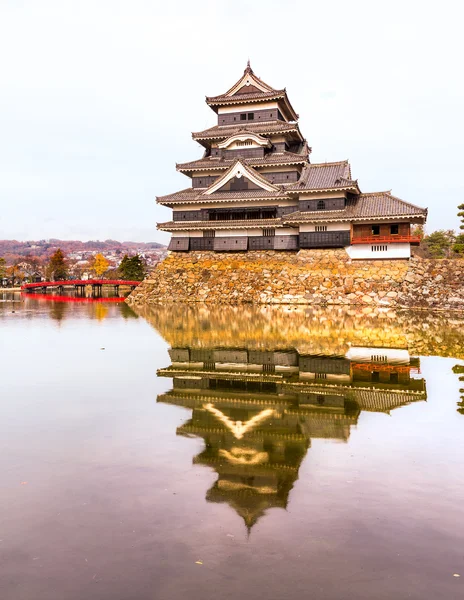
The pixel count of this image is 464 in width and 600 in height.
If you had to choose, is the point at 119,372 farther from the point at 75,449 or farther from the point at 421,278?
the point at 421,278

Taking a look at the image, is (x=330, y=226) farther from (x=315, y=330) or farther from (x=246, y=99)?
(x=315, y=330)

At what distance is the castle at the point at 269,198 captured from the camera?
3812 cm

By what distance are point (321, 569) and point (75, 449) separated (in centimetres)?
420

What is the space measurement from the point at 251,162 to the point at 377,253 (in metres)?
14.6

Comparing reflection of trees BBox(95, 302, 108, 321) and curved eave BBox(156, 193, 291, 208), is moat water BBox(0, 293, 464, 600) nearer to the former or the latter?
reflection of trees BBox(95, 302, 108, 321)

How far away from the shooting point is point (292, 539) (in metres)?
4.48

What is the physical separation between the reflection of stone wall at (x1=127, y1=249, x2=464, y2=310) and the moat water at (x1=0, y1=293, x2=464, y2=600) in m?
22.4

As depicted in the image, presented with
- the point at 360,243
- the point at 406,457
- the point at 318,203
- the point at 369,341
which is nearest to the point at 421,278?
the point at 360,243

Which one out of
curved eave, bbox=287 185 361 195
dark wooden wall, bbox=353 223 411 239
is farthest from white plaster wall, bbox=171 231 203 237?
dark wooden wall, bbox=353 223 411 239

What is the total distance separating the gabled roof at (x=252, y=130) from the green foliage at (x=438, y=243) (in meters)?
28.0

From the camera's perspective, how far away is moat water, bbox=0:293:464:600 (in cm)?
395

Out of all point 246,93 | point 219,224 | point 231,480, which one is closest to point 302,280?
point 219,224

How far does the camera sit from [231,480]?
227 inches

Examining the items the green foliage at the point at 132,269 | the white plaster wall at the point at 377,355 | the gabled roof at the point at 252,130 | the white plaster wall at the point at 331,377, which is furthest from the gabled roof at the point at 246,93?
the white plaster wall at the point at 331,377
